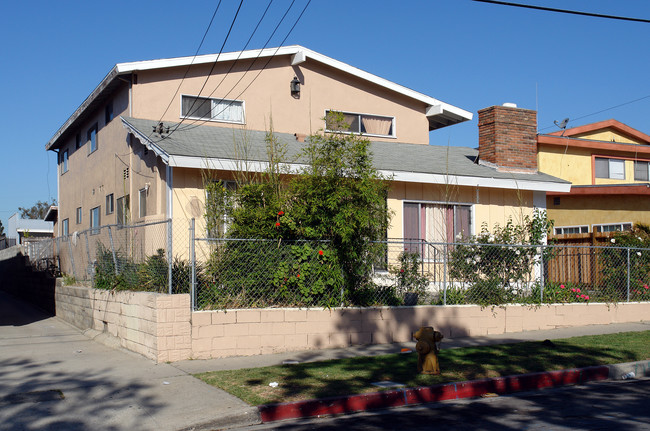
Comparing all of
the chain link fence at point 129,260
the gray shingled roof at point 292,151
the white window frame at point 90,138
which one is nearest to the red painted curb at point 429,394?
the chain link fence at point 129,260

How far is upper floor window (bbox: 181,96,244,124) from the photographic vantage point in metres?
16.6

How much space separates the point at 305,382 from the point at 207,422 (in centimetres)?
178

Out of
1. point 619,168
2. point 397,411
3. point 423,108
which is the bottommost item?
point 397,411

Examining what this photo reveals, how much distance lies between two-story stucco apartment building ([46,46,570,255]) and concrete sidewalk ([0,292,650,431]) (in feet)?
11.1

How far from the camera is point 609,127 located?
2489 centimetres

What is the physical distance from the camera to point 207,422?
22.4 feet

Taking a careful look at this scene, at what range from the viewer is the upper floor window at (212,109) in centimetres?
1661

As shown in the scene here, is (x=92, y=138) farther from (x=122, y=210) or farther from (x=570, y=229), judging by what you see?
(x=570, y=229)

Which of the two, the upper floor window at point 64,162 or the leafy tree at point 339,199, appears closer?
the leafy tree at point 339,199

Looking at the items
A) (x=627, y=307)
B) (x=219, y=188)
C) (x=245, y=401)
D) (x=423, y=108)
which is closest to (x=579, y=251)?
(x=627, y=307)

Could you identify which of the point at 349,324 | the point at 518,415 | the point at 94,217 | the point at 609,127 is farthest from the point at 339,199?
the point at 609,127

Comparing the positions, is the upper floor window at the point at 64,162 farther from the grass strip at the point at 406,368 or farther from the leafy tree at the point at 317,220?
the grass strip at the point at 406,368

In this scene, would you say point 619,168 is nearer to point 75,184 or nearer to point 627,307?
point 627,307

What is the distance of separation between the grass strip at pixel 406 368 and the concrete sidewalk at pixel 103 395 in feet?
1.42
